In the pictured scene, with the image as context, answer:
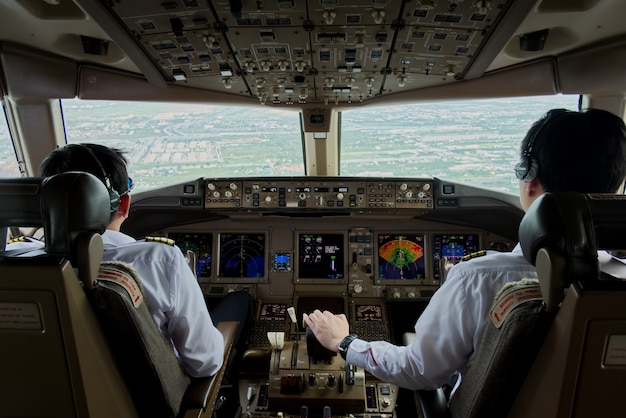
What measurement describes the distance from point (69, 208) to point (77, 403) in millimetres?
499

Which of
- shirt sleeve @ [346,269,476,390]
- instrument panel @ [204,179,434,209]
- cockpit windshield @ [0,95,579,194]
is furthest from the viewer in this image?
cockpit windshield @ [0,95,579,194]

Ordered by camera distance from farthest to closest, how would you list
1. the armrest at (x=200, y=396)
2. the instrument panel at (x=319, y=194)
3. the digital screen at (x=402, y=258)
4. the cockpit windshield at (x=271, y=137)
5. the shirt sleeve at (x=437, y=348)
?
1. the cockpit windshield at (x=271, y=137)
2. the digital screen at (x=402, y=258)
3. the instrument panel at (x=319, y=194)
4. the armrest at (x=200, y=396)
5. the shirt sleeve at (x=437, y=348)

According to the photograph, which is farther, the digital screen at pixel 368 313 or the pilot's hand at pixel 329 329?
the digital screen at pixel 368 313

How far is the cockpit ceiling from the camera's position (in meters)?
1.79

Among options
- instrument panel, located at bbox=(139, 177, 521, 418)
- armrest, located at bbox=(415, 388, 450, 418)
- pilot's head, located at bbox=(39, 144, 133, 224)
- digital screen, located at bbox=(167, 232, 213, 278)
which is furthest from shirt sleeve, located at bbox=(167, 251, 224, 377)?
digital screen, located at bbox=(167, 232, 213, 278)

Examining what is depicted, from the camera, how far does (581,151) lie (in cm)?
115

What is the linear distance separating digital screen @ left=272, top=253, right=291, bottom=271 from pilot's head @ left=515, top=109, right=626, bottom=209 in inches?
87.4

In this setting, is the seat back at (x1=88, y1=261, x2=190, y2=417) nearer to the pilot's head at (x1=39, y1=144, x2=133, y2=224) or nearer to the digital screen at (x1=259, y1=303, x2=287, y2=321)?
the pilot's head at (x1=39, y1=144, x2=133, y2=224)

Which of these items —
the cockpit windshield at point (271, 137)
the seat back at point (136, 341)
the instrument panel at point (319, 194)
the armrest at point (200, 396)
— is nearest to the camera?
the seat back at point (136, 341)

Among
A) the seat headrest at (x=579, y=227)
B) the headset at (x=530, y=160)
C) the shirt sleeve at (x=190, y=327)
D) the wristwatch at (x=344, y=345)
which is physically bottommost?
the wristwatch at (x=344, y=345)

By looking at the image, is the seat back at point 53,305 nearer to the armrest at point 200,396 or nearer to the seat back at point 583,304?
the armrest at point 200,396

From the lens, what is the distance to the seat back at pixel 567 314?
2.83ft

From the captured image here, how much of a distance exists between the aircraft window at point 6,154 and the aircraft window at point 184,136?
402mm

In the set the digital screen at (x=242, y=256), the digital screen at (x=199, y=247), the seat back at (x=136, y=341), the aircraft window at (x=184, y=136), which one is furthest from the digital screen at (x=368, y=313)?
the seat back at (x=136, y=341)
